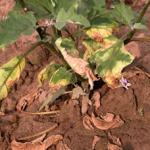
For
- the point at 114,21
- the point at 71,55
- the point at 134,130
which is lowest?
the point at 134,130

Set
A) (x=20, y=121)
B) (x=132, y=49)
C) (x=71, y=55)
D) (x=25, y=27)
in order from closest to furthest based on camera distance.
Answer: (x=25, y=27)
(x=71, y=55)
(x=20, y=121)
(x=132, y=49)

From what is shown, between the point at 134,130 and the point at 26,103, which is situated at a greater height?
the point at 26,103

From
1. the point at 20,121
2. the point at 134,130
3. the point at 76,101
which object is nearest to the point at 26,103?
the point at 20,121

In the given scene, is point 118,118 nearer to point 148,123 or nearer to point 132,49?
point 148,123

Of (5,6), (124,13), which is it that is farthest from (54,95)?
(5,6)

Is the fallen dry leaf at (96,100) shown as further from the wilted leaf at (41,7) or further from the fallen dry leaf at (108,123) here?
the wilted leaf at (41,7)

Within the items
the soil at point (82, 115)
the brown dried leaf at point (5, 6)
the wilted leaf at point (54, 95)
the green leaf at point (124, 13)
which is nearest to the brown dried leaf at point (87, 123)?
the soil at point (82, 115)

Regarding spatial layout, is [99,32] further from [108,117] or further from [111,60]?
[108,117]
